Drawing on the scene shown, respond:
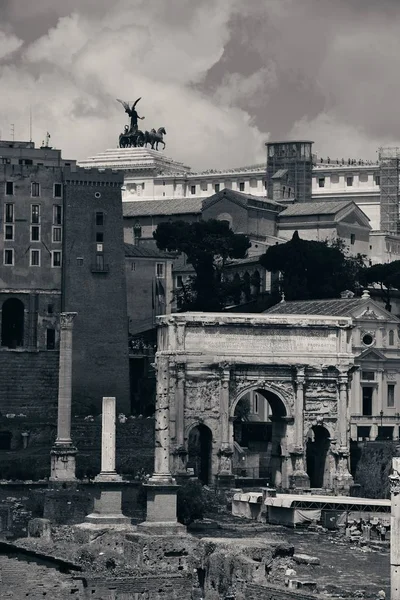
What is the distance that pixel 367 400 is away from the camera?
128 m

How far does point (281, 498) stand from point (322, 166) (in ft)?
255

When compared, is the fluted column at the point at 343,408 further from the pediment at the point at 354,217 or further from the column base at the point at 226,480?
the pediment at the point at 354,217

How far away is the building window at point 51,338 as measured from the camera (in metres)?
135

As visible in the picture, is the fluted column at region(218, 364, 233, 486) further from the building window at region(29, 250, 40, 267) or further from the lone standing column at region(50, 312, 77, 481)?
the building window at region(29, 250, 40, 267)

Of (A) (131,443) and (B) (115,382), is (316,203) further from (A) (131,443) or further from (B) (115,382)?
(A) (131,443)

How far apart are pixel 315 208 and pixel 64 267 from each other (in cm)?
3210

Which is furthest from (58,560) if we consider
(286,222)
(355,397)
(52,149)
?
(286,222)

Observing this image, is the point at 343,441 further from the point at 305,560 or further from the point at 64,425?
the point at 305,560

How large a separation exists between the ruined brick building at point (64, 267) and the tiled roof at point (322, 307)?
9.88m

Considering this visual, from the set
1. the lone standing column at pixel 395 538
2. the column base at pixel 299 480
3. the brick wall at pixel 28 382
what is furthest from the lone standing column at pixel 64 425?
the lone standing column at pixel 395 538

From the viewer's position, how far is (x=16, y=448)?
122m

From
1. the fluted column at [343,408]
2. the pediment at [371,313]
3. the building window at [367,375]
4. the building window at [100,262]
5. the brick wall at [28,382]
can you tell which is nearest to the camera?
the fluted column at [343,408]

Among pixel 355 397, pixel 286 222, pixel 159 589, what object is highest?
pixel 286 222

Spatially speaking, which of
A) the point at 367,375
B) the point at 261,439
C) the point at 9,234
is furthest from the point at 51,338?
the point at 367,375
